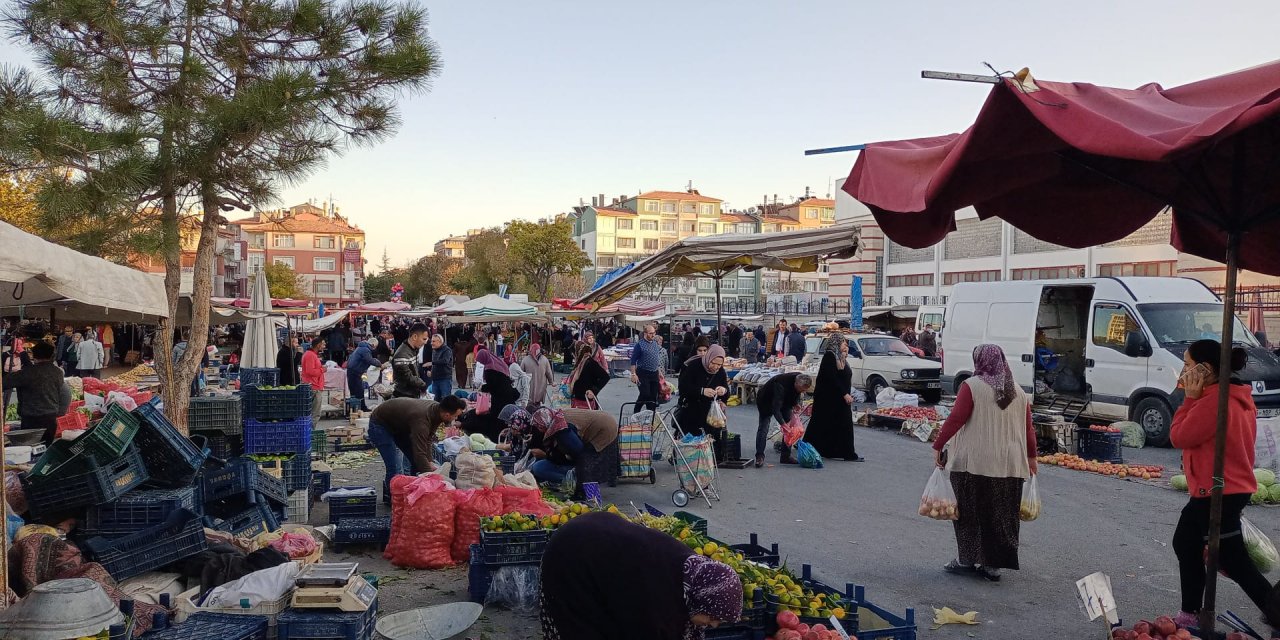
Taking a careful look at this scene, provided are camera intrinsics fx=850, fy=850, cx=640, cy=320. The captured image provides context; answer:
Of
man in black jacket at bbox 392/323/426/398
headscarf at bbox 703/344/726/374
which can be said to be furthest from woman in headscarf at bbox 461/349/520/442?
headscarf at bbox 703/344/726/374

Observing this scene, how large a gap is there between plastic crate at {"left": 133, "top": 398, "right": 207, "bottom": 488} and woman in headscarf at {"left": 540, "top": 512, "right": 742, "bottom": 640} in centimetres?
393

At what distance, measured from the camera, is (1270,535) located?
7.82 meters

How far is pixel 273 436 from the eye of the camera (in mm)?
8422

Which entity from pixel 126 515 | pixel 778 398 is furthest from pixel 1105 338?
pixel 126 515

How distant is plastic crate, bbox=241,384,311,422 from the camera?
27.5 ft

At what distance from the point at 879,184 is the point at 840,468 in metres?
7.90

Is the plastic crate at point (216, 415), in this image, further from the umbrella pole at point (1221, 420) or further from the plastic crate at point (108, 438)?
the umbrella pole at point (1221, 420)

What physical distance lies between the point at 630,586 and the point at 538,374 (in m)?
10.4

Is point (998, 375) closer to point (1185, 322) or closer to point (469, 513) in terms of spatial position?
point (469, 513)

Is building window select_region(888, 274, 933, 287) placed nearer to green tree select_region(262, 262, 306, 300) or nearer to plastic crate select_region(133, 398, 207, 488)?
plastic crate select_region(133, 398, 207, 488)

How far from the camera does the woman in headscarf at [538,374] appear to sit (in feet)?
43.8

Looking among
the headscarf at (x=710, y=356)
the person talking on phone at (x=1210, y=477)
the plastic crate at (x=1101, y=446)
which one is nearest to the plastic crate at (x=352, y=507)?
the headscarf at (x=710, y=356)

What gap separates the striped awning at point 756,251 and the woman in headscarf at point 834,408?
136cm

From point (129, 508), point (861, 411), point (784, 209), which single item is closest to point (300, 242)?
point (784, 209)
